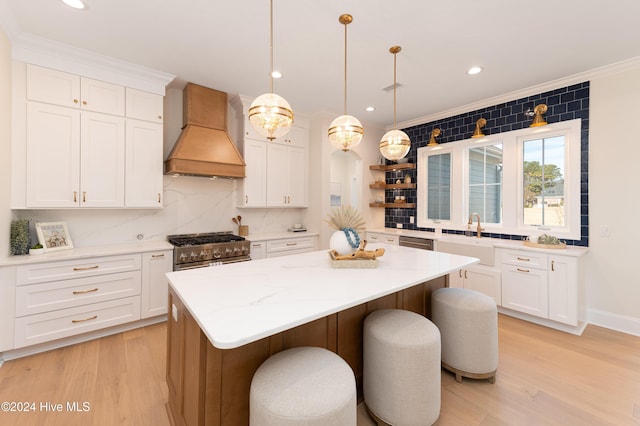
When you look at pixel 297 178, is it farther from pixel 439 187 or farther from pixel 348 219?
pixel 348 219

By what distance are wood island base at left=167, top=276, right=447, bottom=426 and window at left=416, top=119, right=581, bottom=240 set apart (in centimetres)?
285

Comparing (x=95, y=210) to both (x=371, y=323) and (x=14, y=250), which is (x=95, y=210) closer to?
(x=14, y=250)

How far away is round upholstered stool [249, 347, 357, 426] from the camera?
1.04 m

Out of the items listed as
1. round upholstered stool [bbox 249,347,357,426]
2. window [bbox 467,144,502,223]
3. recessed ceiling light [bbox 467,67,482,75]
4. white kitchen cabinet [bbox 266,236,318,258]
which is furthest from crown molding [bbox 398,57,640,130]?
round upholstered stool [bbox 249,347,357,426]

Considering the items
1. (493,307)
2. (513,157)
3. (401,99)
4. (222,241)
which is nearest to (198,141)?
(222,241)

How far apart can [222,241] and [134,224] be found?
1.06 metres

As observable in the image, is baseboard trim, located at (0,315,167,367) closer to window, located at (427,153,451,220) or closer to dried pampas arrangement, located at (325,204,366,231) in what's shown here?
dried pampas arrangement, located at (325,204,366,231)

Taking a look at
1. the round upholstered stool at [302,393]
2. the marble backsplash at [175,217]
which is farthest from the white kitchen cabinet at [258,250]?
the round upholstered stool at [302,393]

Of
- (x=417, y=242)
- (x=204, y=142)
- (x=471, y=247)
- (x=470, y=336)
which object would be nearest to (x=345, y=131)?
(x=470, y=336)

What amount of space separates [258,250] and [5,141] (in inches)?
103

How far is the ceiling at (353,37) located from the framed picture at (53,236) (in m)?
1.72

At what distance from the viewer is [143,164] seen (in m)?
3.09

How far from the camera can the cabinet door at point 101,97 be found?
8.95 ft

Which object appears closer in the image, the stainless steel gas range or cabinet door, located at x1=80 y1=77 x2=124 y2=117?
cabinet door, located at x1=80 y1=77 x2=124 y2=117
